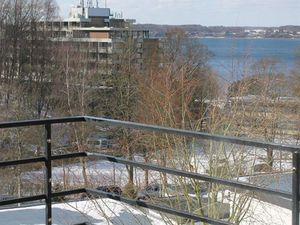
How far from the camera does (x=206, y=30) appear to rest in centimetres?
2292

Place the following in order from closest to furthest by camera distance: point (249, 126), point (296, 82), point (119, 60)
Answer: point (249, 126), point (296, 82), point (119, 60)

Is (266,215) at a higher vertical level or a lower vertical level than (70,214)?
lower

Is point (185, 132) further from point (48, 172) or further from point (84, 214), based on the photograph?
point (84, 214)

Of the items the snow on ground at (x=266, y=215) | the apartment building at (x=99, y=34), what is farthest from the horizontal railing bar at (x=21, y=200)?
the apartment building at (x=99, y=34)

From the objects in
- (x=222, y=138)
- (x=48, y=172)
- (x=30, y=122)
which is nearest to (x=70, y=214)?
(x=48, y=172)

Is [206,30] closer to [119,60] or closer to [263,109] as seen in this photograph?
[119,60]

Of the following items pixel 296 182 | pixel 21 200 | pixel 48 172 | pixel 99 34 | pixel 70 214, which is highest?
pixel 296 182

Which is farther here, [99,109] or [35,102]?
[35,102]

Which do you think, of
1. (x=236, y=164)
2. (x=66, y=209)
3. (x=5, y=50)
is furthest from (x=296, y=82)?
(x=5, y=50)

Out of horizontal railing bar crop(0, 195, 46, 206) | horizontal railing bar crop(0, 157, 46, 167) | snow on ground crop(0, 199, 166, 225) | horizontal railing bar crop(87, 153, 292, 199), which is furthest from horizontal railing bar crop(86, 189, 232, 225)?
snow on ground crop(0, 199, 166, 225)

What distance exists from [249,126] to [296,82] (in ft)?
35.8

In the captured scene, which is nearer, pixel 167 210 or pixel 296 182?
pixel 296 182

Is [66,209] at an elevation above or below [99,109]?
above

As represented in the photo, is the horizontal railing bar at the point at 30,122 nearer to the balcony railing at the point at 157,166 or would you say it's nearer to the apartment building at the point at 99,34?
the balcony railing at the point at 157,166
